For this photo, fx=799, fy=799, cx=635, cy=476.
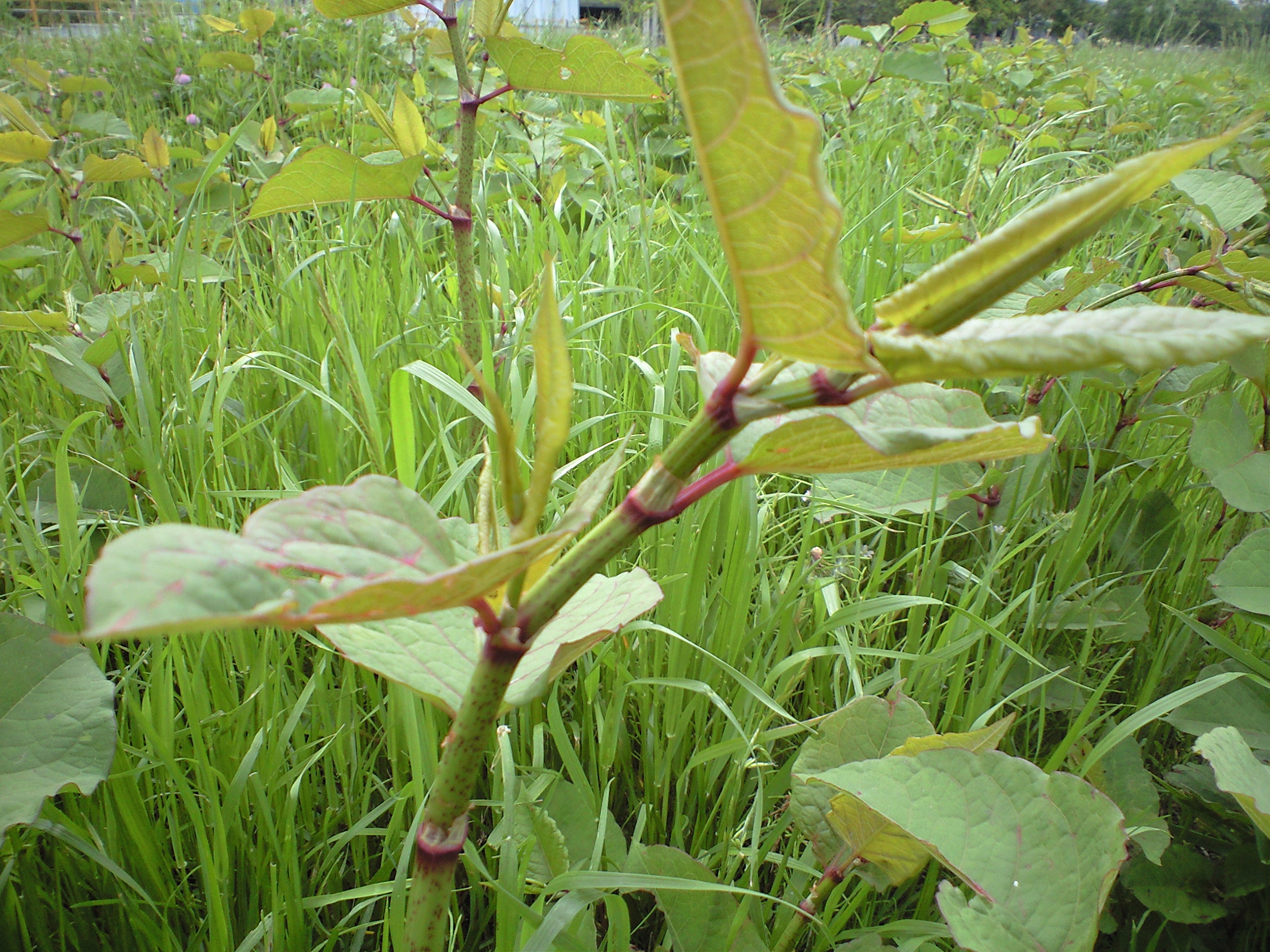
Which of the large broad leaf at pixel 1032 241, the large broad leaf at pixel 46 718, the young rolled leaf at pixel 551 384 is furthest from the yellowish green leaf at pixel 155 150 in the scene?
the large broad leaf at pixel 1032 241

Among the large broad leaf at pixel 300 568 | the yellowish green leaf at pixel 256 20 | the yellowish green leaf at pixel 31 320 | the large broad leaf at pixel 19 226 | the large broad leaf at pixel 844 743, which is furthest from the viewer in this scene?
the yellowish green leaf at pixel 256 20

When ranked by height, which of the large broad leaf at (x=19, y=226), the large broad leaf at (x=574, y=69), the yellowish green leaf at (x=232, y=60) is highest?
the yellowish green leaf at (x=232, y=60)

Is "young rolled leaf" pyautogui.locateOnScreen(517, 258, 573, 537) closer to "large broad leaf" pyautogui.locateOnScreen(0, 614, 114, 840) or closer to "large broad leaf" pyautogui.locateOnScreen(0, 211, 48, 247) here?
"large broad leaf" pyautogui.locateOnScreen(0, 614, 114, 840)

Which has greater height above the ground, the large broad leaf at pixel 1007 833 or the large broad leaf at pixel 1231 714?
the large broad leaf at pixel 1007 833

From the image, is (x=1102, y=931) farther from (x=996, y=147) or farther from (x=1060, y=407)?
(x=996, y=147)

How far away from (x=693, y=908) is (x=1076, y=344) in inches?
23.7

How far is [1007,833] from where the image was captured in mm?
611

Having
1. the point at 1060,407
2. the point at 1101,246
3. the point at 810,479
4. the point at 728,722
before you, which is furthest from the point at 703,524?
the point at 1101,246

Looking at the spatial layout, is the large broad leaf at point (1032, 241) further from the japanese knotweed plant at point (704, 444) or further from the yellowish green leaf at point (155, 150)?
the yellowish green leaf at point (155, 150)

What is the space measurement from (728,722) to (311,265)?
1.27 m

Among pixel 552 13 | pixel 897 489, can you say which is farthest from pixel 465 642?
pixel 552 13

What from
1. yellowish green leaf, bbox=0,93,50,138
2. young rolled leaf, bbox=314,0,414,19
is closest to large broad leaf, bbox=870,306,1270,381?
young rolled leaf, bbox=314,0,414,19

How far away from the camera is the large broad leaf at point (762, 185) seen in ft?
0.86

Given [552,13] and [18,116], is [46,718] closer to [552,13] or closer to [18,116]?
[18,116]
